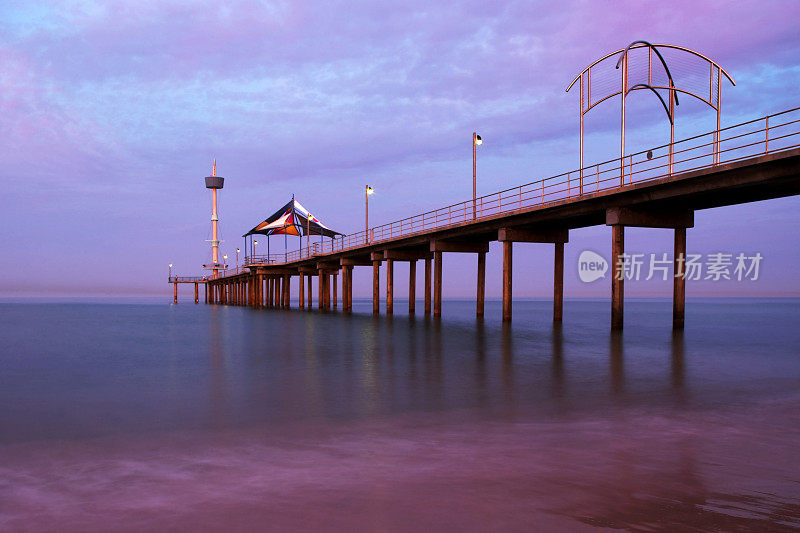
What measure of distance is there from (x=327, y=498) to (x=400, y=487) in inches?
25.7

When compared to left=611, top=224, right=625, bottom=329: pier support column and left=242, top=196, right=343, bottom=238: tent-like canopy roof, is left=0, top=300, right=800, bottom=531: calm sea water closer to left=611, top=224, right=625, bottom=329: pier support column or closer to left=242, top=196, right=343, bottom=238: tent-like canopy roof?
left=611, top=224, right=625, bottom=329: pier support column

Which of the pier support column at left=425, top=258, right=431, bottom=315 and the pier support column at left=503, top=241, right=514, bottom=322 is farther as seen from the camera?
the pier support column at left=425, top=258, right=431, bottom=315

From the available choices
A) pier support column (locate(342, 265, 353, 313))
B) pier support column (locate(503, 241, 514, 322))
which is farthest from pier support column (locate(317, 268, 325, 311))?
pier support column (locate(503, 241, 514, 322))

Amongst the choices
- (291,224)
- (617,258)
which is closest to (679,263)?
(617,258)

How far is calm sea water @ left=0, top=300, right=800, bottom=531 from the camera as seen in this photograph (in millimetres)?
4613

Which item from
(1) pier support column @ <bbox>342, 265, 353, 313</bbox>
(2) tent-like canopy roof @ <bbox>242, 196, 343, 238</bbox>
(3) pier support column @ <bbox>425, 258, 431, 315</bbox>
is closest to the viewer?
(3) pier support column @ <bbox>425, 258, 431, 315</bbox>

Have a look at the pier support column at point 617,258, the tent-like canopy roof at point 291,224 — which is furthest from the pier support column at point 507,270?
the tent-like canopy roof at point 291,224

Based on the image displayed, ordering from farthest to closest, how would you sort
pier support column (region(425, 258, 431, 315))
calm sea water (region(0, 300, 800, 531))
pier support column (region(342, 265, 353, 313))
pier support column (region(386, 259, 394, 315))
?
1. pier support column (region(342, 265, 353, 313))
2. pier support column (region(386, 259, 394, 315))
3. pier support column (region(425, 258, 431, 315))
4. calm sea water (region(0, 300, 800, 531))

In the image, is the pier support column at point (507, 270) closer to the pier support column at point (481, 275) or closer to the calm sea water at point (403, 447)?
the pier support column at point (481, 275)

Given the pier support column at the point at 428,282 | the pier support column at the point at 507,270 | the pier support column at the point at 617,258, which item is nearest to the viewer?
the pier support column at the point at 617,258

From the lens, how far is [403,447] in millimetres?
6676

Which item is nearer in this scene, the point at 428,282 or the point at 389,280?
the point at 428,282

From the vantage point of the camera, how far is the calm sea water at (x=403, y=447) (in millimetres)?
4613

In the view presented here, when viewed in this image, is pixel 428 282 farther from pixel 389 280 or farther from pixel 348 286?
pixel 348 286
